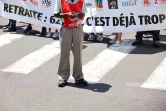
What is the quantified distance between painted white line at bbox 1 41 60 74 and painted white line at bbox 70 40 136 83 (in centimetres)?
112

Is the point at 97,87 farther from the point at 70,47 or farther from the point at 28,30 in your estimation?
the point at 28,30

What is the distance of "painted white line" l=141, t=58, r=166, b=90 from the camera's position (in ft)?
24.0

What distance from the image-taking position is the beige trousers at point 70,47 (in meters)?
7.17

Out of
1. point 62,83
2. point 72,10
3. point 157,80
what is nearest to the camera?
point 72,10

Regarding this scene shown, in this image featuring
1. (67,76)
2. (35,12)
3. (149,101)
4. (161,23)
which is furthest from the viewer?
(35,12)

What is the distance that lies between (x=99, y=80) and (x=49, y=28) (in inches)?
156

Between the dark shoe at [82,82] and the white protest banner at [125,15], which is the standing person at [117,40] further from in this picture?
the dark shoe at [82,82]

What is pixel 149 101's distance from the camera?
6.59 meters

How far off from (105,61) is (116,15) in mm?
1715

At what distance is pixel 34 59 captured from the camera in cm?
917

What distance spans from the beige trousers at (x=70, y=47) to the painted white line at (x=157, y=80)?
1319 mm

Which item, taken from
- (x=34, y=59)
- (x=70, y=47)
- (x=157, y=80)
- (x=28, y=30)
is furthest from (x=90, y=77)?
(x=28, y=30)

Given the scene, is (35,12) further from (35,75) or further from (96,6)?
(35,75)

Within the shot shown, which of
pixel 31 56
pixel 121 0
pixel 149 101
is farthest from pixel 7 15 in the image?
pixel 149 101
